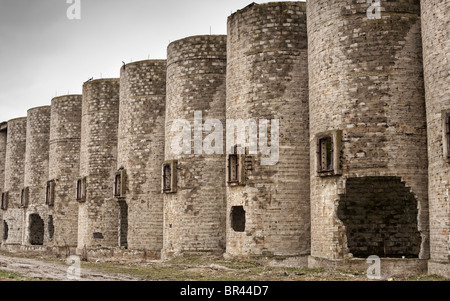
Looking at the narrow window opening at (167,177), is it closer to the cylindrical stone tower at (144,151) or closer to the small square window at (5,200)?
the cylindrical stone tower at (144,151)

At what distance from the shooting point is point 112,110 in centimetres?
3369

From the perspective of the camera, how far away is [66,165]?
37312 millimetres

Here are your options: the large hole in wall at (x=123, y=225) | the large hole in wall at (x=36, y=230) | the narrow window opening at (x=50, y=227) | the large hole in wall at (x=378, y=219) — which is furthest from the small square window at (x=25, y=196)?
the large hole in wall at (x=378, y=219)

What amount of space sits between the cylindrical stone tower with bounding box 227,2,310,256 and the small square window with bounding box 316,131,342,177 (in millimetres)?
2361

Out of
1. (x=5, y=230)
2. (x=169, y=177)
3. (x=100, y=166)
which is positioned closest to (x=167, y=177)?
(x=169, y=177)

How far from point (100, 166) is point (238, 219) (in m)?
11.8

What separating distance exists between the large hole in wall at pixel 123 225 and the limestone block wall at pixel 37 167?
9.97 meters

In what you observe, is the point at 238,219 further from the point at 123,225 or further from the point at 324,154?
the point at 123,225

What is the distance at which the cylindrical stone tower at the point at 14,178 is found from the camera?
44906 mm

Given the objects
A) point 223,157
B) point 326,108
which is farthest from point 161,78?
point 326,108

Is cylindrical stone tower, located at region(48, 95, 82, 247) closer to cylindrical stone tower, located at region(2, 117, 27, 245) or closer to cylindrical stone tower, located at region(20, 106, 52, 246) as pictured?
cylindrical stone tower, located at region(20, 106, 52, 246)

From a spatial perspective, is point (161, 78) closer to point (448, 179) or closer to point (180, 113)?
point (180, 113)

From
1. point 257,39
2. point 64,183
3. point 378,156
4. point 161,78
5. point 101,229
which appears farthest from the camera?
point 64,183

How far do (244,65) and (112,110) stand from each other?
1221cm
